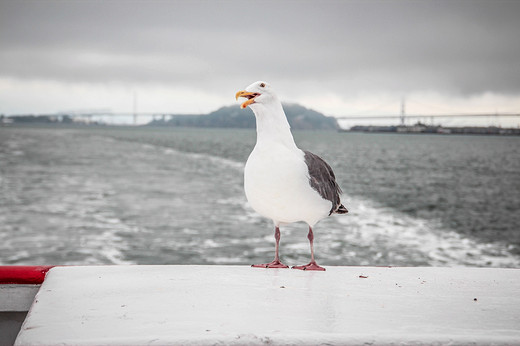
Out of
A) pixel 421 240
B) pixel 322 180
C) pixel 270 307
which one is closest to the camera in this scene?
pixel 270 307

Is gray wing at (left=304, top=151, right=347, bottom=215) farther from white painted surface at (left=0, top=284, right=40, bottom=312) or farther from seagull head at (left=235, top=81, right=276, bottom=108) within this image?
white painted surface at (left=0, top=284, right=40, bottom=312)

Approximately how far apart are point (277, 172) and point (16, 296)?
1.45 meters

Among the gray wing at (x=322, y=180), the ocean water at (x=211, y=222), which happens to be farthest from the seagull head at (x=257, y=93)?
the ocean water at (x=211, y=222)

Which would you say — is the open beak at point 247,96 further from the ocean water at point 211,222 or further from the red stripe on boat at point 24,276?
the ocean water at point 211,222

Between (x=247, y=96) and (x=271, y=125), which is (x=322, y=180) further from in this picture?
(x=247, y=96)

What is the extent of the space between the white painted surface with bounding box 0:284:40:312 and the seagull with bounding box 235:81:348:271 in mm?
1196

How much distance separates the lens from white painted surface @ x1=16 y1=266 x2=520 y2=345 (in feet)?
5.89

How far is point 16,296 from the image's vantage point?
2807mm

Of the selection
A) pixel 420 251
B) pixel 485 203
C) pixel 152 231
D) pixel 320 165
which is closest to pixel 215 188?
pixel 152 231

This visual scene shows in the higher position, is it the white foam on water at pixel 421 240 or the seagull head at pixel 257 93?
the seagull head at pixel 257 93

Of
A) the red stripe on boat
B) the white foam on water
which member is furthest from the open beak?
the white foam on water

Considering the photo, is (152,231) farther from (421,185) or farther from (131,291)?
(421,185)

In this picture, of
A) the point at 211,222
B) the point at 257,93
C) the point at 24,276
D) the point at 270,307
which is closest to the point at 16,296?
the point at 24,276

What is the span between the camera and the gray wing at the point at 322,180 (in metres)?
2.86
